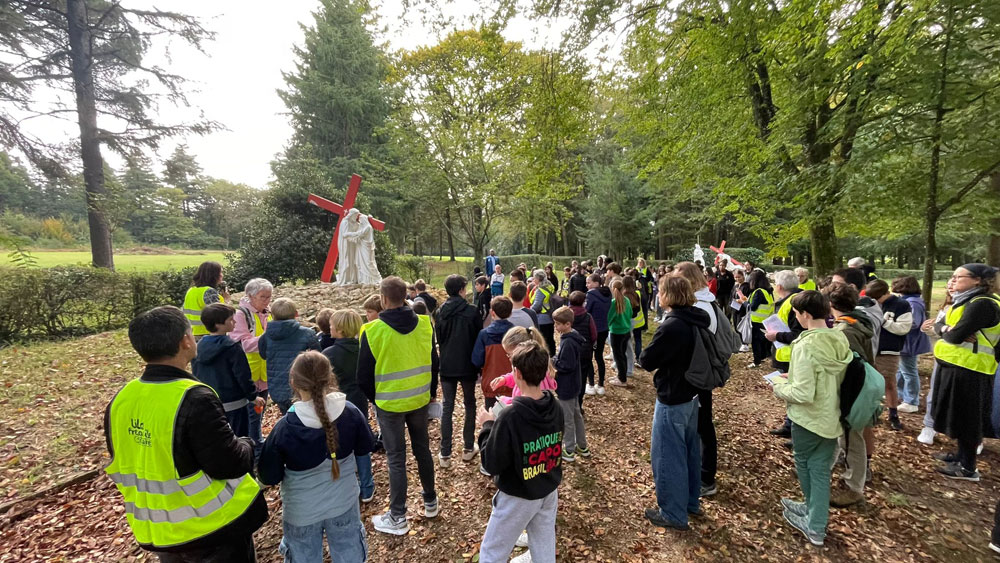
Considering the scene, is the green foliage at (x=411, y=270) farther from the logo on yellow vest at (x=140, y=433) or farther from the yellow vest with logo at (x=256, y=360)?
→ the logo on yellow vest at (x=140, y=433)

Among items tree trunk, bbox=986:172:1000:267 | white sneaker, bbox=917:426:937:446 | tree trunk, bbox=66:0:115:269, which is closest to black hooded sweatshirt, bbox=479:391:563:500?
white sneaker, bbox=917:426:937:446

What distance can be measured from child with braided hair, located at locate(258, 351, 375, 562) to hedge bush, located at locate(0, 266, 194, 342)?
1117 cm

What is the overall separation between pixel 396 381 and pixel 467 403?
4.44 ft

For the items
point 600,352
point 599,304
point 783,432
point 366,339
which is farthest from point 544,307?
point 366,339

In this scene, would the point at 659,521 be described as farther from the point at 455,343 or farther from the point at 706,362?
the point at 455,343

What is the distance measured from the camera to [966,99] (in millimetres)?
5793

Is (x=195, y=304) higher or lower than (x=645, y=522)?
higher

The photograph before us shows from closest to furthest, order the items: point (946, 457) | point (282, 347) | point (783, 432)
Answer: point (282, 347) → point (946, 457) → point (783, 432)

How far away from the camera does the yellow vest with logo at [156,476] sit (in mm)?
1711

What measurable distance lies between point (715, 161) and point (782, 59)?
3.01 meters

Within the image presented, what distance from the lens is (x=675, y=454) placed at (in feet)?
10.4

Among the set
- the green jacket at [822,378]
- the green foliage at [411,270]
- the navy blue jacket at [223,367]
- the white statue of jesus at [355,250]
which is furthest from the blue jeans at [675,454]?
the green foliage at [411,270]

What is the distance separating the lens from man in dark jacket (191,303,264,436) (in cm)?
332

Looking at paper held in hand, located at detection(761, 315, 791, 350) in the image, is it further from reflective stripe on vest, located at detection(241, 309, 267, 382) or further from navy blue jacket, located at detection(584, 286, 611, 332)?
reflective stripe on vest, located at detection(241, 309, 267, 382)
